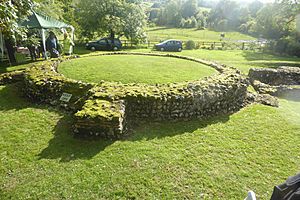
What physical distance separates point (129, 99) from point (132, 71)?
2837 mm

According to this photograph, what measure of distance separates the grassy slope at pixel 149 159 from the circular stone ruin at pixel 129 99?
0.42 metres

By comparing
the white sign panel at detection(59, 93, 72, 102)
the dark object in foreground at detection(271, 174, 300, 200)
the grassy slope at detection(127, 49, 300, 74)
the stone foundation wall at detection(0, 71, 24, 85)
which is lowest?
the grassy slope at detection(127, 49, 300, 74)

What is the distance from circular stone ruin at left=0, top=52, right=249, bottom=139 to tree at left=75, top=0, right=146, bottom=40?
17582mm

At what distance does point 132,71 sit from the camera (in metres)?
9.64

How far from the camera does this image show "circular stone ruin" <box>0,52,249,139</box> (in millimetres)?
6195

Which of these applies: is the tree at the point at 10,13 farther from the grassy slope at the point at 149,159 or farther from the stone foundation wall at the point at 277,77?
the stone foundation wall at the point at 277,77

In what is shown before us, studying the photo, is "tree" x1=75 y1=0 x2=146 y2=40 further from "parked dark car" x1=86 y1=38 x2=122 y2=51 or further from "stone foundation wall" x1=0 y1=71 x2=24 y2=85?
"stone foundation wall" x1=0 y1=71 x2=24 y2=85

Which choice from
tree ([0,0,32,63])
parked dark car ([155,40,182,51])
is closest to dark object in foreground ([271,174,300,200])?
tree ([0,0,32,63])

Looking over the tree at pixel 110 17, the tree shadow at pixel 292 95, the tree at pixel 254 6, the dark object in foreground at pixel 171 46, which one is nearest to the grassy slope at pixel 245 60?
the dark object in foreground at pixel 171 46

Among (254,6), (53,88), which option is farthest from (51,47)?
(254,6)

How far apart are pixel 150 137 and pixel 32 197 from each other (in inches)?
128

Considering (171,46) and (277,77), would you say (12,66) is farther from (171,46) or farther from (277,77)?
(171,46)

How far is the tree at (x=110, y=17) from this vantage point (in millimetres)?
25312

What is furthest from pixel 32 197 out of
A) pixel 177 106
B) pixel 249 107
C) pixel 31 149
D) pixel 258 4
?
pixel 258 4
